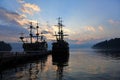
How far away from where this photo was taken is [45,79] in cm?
2973

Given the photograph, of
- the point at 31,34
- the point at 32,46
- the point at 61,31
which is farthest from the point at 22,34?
the point at 61,31

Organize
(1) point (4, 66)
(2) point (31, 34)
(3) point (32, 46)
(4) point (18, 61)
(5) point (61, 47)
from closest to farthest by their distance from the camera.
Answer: (1) point (4, 66), (4) point (18, 61), (5) point (61, 47), (3) point (32, 46), (2) point (31, 34)

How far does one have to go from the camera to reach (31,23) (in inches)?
5335

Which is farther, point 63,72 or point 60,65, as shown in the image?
point 60,65

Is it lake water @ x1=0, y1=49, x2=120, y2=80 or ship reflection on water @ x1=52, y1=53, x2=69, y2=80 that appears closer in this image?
lake water @ x1=0, y1=49, x2=120, y2=80

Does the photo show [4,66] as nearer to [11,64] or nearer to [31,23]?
[11,64]

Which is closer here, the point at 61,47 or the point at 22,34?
the point at 61,47

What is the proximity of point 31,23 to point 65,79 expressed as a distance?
4245 inches

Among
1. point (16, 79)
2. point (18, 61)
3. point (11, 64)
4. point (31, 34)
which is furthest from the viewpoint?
point (31, 34)

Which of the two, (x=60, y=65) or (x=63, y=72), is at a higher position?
(x=60, y=65)

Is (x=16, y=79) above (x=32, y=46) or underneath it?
underneath

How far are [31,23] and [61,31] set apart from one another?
18785 mm

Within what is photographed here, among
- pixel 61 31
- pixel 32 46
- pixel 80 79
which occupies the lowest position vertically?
pixel 80 79

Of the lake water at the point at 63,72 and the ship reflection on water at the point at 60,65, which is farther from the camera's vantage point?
the ship reflection on water at the point at 60,65
